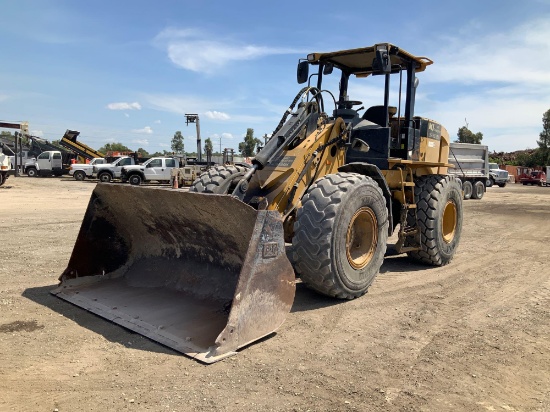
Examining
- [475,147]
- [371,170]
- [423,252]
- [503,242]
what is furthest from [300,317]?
[475,147]

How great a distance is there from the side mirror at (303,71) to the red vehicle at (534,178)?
4360 centimetres

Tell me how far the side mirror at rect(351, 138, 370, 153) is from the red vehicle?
4371cm

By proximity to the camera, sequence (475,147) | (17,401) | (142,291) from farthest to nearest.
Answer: (475,147), (142,291), (17,401)

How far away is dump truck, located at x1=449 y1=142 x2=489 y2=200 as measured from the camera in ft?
74.0

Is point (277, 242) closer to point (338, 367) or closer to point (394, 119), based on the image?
point (338, 367)

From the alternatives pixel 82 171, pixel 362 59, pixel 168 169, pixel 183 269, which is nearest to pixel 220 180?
pixel 183 269

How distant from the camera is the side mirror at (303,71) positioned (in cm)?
654

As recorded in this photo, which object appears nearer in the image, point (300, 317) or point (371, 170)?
point (300, 317)

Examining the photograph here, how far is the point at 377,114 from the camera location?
21.8 feet

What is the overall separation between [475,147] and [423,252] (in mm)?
18777

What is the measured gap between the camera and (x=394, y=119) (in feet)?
22.7

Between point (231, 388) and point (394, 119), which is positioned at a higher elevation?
point (394, 119)

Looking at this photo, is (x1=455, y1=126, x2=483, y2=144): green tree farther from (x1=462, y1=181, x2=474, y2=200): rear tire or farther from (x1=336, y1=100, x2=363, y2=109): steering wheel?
(x1=336, y1=100, x2=363, y2=109): steering wheel

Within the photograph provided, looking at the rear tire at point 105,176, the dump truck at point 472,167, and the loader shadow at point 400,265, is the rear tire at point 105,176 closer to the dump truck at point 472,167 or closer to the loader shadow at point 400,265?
the dump truck at point 472,167
